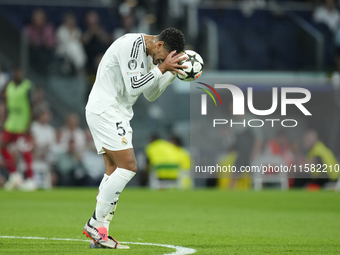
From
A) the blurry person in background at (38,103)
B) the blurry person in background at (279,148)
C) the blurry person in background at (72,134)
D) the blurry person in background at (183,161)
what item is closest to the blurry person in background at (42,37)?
the blurry person in background at (38,103)

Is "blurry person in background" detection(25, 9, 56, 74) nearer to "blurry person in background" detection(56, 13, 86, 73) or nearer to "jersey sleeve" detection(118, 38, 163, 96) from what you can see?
"blurry person in background" detection(56, 13, 86, 73)

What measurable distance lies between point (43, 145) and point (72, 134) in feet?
2.79

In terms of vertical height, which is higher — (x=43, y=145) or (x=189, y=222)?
(x=43, y=145)

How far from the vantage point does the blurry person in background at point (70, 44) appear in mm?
18438

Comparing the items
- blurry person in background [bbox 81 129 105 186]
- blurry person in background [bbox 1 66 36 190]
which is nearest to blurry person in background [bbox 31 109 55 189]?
blurry person in background [bbox 81 129 105 186]

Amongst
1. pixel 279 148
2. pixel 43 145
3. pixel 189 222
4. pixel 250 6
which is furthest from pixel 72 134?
pixel 250 6

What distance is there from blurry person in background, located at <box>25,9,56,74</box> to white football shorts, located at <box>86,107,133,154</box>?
38.5 ft

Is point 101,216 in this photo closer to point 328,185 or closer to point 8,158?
point 8,158

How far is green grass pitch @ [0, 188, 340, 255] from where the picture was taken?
582cm

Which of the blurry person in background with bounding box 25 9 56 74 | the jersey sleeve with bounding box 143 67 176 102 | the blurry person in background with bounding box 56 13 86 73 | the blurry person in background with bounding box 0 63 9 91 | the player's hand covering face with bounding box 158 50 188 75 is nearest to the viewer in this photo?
the player's hand covering face with bounding box 158 50 188 75

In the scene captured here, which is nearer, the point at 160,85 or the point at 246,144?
the point at 160,85

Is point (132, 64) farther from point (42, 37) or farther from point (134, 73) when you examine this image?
point (42, 37)

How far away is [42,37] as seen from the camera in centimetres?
1848

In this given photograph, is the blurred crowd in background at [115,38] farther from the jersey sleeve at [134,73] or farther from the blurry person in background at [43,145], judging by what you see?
the jersey sleeve at [134,73]
